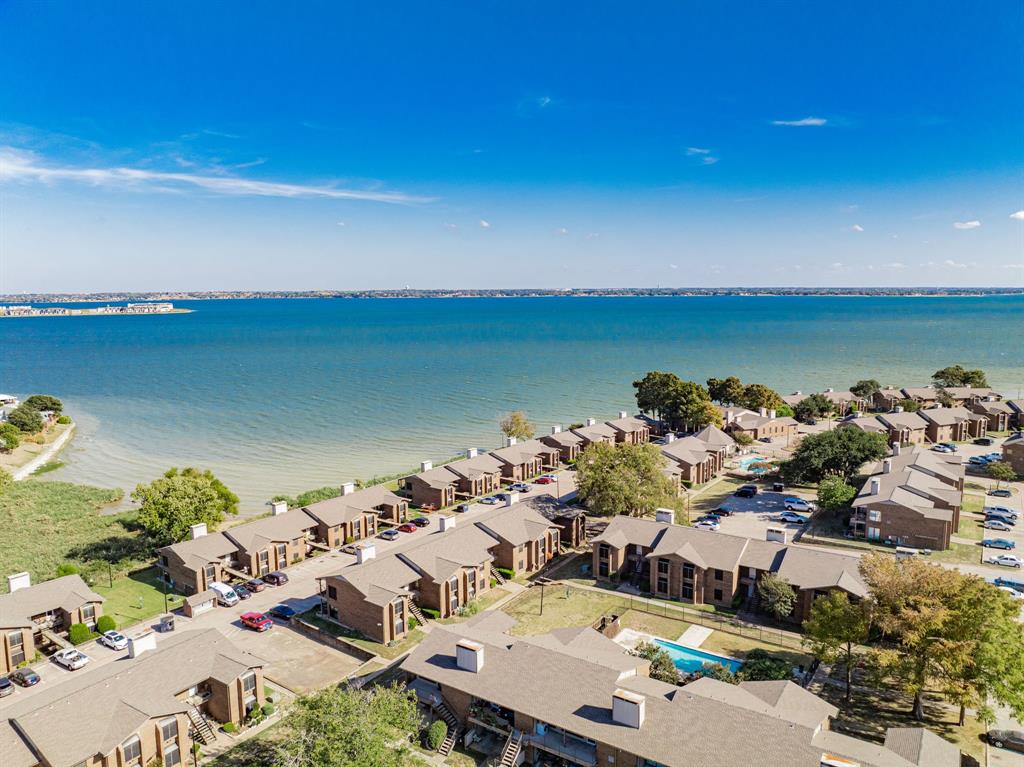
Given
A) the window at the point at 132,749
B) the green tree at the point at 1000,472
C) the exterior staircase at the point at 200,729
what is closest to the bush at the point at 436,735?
the exterior staircase at the point at 200,729

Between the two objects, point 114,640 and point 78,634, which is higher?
point 78,634

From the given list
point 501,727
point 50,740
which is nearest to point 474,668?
point 501,727

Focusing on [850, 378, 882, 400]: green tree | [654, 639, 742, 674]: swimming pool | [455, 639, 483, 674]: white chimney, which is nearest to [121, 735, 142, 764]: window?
[455, 639, 483, 674]: white chimney

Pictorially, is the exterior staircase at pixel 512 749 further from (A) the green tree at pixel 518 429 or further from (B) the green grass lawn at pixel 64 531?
(A) the green tree at pixel 518 429

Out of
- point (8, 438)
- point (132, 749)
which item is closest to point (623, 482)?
point (132, 749)

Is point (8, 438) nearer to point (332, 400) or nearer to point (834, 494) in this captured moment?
point (332, 400)

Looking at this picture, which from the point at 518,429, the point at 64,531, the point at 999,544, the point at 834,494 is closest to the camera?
the point at 999,544

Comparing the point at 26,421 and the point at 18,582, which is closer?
the point at 18,582
